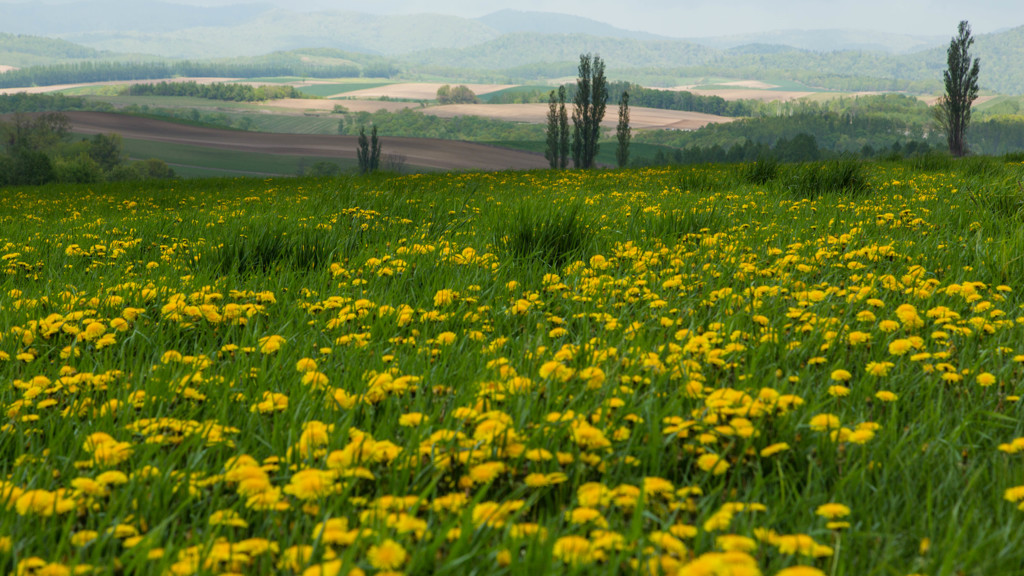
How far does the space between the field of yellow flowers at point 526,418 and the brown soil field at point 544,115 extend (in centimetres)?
11549

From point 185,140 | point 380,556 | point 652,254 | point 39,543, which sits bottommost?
point 39,543

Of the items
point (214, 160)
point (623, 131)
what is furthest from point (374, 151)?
point (623, 131)

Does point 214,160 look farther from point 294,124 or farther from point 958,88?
point 958,88

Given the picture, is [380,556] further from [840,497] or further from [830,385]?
[830,385]

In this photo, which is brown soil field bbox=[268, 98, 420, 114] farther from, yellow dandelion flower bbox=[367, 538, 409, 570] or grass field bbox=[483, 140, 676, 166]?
yellow dandelion flower bbox=[367, 538, 409, 570]

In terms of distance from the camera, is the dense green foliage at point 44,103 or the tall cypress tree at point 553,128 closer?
the tall cypress tree at point 553,128

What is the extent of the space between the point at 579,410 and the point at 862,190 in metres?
6.95

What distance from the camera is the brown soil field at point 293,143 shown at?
296ft

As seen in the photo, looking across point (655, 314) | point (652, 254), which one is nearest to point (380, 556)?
point (655, 314)

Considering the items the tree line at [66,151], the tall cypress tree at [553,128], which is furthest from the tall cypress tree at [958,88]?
the tree line at [66,151]

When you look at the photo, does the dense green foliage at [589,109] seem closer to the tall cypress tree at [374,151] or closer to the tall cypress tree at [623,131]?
the tall cypress tree at [623,131]

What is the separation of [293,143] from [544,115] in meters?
54.4

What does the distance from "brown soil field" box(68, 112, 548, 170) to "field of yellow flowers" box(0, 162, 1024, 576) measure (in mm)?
84169

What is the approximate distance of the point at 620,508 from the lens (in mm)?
1560
